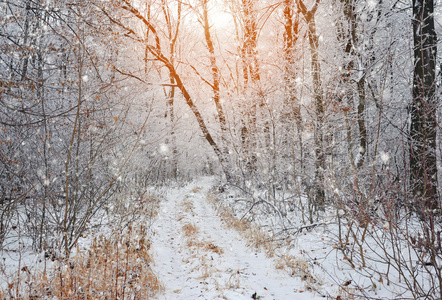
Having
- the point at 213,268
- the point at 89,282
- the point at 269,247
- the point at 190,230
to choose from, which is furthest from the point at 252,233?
the point at 89,282

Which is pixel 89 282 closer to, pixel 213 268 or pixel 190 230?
pixel 213 268

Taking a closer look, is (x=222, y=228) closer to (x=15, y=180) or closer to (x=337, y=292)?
(x=337, y=292)

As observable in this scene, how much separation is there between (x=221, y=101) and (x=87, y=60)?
214 inches

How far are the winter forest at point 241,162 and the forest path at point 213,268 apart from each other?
0.03m

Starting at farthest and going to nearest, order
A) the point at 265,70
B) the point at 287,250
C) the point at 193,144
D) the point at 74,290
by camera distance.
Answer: the point at 193,144, the point at 265,70, the point at 287,250, the point at 74,290

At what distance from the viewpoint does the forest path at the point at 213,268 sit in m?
3.88

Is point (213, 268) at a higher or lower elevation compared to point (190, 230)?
higher

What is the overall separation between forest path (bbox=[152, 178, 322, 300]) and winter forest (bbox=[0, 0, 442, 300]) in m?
0.03

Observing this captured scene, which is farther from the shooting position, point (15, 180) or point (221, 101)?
point (221, 101)

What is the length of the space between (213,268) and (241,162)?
17.3 ft

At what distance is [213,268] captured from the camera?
4723 mm

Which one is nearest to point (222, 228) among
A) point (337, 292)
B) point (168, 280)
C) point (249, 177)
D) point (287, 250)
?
point (249, 177)

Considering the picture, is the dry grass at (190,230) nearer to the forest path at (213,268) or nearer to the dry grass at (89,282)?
the forest path at (213,268)

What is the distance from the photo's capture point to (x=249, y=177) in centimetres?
937
